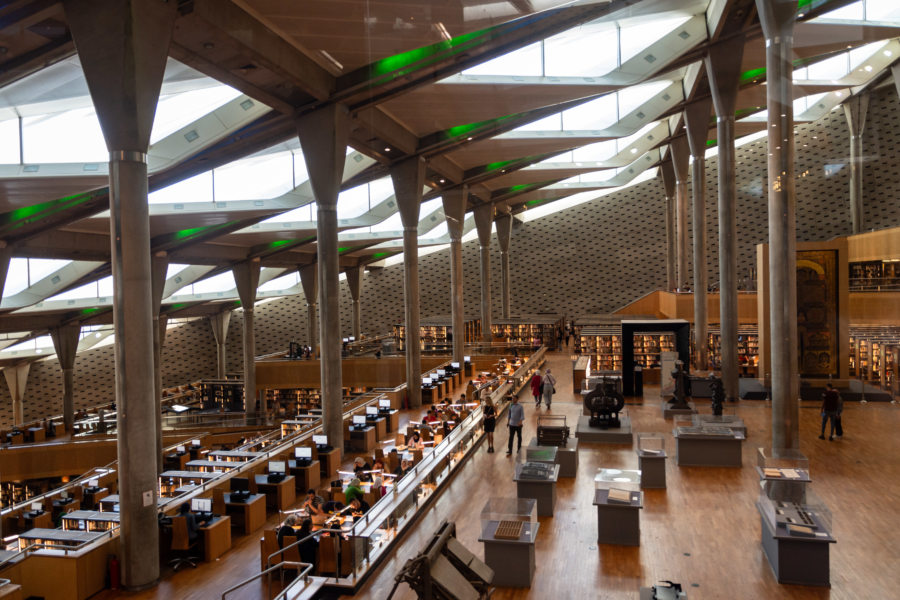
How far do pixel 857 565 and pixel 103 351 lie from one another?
120 ft

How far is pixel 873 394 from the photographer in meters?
12.3

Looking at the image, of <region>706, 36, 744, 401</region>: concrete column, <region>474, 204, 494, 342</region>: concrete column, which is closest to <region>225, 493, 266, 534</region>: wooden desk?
<region>706, 36, 744, 401</region>: concrete column

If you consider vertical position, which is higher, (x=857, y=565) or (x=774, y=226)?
(x=774, y=226)

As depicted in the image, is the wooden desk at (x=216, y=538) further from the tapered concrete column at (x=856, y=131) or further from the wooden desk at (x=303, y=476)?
the tapered concrete column at (x=856, y=131)

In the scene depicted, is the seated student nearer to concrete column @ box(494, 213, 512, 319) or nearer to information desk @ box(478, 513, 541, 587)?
information desk @ box(478, 513, 541, 587)

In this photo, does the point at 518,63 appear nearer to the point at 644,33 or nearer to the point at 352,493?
the point at 644,33

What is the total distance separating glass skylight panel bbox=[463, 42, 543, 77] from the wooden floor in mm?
8024

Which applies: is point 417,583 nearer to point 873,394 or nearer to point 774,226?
point 774,226

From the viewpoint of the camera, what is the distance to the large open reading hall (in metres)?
7.18

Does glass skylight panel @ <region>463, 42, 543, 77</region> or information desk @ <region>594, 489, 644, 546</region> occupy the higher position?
glass skylight panel @ <region>463, 42, 543, 77</region>

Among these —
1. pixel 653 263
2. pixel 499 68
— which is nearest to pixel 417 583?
pixel 499 68

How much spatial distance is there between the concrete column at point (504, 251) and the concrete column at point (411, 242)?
677 inches

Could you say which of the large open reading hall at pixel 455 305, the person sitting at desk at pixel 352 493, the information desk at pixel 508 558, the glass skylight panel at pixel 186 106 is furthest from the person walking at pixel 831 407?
the glass skylight panel at pixel 186 106

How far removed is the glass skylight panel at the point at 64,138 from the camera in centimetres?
1218
